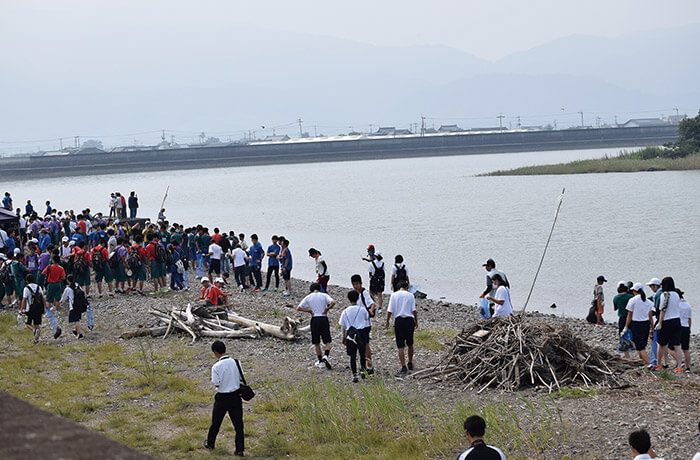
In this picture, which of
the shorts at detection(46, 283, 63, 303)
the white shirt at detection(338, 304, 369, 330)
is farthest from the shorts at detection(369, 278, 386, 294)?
the shorts at detection(46, 283, 63, 303)

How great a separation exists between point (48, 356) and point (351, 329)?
6.69 meters

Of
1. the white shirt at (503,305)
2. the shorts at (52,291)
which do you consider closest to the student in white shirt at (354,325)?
the white shirt at (503,305)

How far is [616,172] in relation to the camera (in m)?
85.8

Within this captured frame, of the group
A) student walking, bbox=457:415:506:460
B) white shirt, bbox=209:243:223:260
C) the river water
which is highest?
student walking, bbox=457:415:506:460

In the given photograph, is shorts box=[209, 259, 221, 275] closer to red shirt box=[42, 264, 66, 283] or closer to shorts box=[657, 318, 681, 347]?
red shirt box=[42, 264, 66, 283]

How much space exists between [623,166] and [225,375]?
78727 mm

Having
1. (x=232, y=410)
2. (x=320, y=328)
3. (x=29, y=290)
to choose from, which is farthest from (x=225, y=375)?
(x=29, y=290)

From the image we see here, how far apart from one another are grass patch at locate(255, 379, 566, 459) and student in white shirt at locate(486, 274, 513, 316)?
2778 millimetres

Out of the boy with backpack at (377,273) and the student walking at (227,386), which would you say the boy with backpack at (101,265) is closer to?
the boy with backpack at (377,273)

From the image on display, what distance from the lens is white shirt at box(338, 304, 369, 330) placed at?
11547 millimetres

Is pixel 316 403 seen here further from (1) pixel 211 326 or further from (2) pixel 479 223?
(2) pixel 479 223

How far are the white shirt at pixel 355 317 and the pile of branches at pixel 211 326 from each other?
367 cm

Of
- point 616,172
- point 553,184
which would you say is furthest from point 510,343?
point 616,172

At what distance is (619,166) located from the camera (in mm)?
80438
